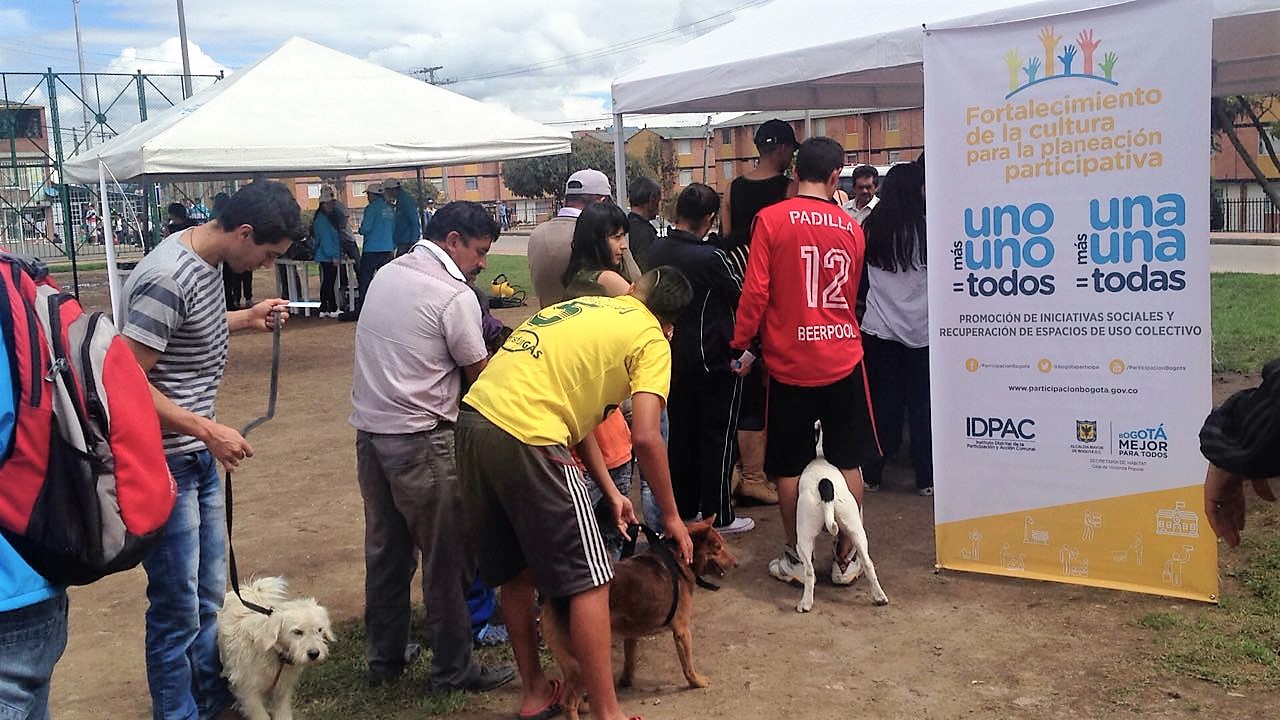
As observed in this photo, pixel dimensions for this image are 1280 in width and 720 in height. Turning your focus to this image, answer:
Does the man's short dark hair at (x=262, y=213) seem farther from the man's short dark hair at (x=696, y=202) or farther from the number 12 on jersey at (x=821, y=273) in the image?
the man's short dark hair at (x=696, y=202)

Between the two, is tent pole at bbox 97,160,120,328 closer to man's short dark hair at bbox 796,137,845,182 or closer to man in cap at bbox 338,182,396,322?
man in cap at bbox 338,182,396,322

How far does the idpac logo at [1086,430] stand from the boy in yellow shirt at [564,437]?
80.9 inches

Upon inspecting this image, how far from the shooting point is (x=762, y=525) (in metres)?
5.95

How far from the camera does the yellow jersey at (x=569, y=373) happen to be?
3252 mm

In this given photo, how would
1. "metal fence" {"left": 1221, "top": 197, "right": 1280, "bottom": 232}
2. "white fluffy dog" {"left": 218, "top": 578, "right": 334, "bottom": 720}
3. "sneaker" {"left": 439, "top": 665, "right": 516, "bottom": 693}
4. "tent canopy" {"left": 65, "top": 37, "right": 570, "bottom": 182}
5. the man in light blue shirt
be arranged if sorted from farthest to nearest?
1. "metal fence" {"left": 1221, "top": 197, "right": 1280, "bottom": 232}
2. "tent canopy" {"left": 65, "top": 37, "right": 570, "bottom": 182}
3. "sneaker" {"left": 439, "top": 665, "right": 516, "bottom": 693}
4. "white fluffy dog" {"left": 218, "top": 578, "right": 334, "bottom": 720}
5. the man in light blue shirt

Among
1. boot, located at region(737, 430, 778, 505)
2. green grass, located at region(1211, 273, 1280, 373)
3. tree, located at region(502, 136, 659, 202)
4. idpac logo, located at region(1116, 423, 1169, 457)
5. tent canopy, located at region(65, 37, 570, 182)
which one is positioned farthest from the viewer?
tree, located at region(502, 136, 659, 202)

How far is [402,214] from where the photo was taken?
1503 cm

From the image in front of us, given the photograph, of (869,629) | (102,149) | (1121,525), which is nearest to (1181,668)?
(1121,525)

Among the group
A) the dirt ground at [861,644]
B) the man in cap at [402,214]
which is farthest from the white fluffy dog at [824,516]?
the man in cap at [402,214]

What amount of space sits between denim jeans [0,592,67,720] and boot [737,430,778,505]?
181 inches

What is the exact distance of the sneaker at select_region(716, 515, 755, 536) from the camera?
18.9 feet

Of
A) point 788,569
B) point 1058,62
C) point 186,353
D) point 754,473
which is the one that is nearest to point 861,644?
point 788,569

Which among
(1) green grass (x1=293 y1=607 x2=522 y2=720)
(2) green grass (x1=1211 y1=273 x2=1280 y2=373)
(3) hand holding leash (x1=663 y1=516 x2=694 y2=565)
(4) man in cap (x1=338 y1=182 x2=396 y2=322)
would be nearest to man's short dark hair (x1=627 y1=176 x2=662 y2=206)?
(1) green grass (x1=293 y1=607 x2=522 y2=720)

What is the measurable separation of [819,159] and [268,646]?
2994mm
